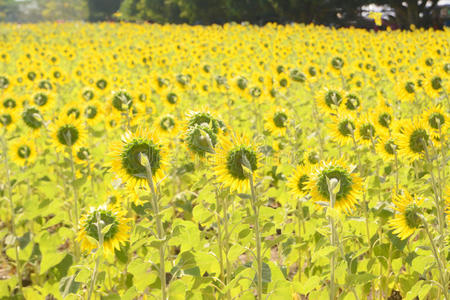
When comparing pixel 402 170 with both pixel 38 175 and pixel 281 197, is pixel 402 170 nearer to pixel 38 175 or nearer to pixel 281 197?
pixel 281 197

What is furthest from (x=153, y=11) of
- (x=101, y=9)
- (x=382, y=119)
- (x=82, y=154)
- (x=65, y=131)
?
(x=382, y=119)

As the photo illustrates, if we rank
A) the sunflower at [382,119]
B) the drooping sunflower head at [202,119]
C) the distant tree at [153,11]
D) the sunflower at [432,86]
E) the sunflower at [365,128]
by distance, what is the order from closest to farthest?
the drooping sunflower head at [202,119], the sunflower at [365,128], the sunflower at [382,119], the sunflower at [432,86], the distant tree at [153,11]

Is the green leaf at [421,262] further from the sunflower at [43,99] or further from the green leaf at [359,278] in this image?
the sunflower at [43,99]

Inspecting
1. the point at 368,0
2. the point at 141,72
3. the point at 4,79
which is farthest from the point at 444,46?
the point at 368,0

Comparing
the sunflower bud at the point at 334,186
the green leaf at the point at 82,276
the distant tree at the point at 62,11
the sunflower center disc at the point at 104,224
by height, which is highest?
the distant tree at the point at 62,11

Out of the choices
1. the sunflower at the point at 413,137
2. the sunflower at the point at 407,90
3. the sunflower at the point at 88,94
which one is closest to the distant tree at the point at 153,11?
the sunflower at the point at 88,94

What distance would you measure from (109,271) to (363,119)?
5.56ft

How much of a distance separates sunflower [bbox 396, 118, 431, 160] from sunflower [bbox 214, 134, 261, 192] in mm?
937

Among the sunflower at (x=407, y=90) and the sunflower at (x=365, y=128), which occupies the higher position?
the sunflower at (x=407, y=90)

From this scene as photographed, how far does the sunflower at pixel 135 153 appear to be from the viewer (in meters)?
1.58

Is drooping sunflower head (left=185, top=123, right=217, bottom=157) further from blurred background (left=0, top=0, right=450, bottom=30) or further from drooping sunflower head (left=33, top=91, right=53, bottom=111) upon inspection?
blurred background (left=0, top=0, right=450, bottom=30)

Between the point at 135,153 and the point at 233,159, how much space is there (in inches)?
13.4

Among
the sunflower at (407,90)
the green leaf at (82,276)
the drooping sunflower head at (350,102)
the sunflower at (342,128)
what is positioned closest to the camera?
the green leaf at (82,276)

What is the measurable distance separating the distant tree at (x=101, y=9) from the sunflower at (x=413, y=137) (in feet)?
133
